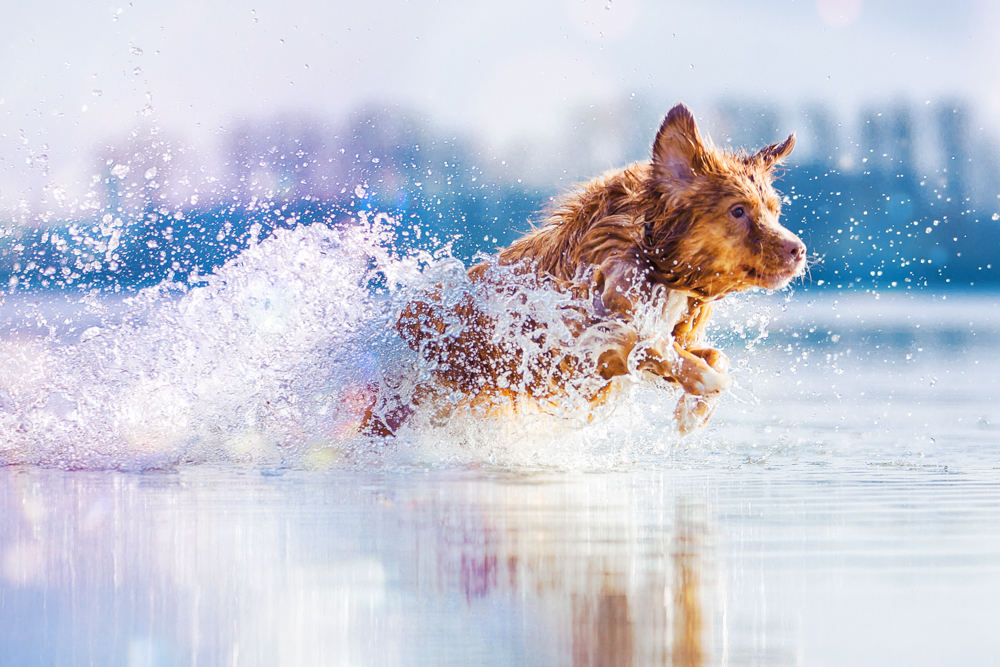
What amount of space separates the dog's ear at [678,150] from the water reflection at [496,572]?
1.50 m

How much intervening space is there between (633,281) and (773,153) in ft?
3.48

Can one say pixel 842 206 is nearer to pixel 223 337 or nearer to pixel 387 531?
pixel 223 337

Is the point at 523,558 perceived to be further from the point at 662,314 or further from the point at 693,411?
the point at 662,314

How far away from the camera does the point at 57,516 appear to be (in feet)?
16.1

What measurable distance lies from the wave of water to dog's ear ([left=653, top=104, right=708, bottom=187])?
0.76 m

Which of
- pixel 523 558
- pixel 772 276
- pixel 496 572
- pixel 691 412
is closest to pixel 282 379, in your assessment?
pixel 691 412

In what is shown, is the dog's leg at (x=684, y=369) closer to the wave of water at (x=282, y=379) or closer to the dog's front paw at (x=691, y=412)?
the dog's front paw at (x=691, y=412)

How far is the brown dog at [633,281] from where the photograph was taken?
630 centimetres

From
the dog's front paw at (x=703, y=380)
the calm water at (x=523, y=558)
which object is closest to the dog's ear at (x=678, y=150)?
the dog's front paw at (x=703, y=380)

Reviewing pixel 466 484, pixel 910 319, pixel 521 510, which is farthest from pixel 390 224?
pixel 910 319

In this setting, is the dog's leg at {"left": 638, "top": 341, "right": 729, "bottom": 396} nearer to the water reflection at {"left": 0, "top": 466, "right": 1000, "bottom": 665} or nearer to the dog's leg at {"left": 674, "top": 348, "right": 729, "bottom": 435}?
the dog's leg at {"left": 674, "top": 348, "right": 729, "bottom": 435}

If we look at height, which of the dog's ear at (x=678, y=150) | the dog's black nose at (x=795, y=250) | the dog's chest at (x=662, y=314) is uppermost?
the dog's ear at (x=678, y=150)

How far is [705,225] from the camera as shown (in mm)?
6363

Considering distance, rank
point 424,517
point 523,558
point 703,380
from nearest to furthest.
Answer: point 523,558 < point 424,517 < point 703,380
